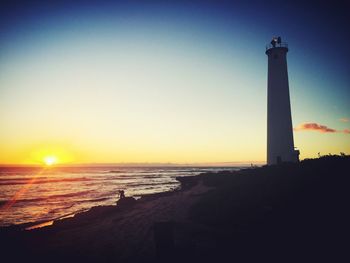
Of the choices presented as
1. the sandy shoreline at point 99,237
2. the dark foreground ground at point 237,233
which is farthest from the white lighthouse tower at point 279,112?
the sandy shoreline at point 99,237

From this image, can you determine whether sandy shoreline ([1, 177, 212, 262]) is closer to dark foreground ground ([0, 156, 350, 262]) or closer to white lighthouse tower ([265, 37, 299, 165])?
dark foreground ground ([0, 156, 350, 262])

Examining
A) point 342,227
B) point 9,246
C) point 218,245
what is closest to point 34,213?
point 9,246

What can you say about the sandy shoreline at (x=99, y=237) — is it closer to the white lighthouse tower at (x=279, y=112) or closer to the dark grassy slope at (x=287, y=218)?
the dark grassy slope at (x=287, y=218)

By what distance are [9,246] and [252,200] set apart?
34.7ft

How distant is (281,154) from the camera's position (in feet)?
73.3

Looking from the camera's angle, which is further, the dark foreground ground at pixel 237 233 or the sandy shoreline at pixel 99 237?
the sandy shoreline at pixel 99 237

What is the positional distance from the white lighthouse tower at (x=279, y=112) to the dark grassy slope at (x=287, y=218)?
10.7 m

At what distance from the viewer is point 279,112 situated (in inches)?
893

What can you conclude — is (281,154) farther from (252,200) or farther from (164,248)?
(164,248)

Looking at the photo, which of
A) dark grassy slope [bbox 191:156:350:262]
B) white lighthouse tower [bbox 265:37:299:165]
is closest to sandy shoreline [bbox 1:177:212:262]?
dark grassy slope [bbox 191:156:350:262]

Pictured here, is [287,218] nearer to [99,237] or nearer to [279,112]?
[99,237]

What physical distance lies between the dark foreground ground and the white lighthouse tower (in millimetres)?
10022

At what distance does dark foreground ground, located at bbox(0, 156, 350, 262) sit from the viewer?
6066 mm

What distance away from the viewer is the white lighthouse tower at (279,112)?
2231cm
